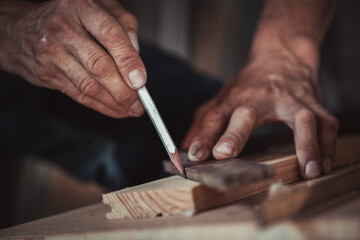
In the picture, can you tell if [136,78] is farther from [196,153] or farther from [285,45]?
[285,45]

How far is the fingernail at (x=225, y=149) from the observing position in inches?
29.3

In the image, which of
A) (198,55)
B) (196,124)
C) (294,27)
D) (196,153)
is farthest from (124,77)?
(198,55)

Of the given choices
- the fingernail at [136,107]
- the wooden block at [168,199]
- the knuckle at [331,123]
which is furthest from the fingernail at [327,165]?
the fingernail at [136,107]

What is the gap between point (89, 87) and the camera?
834 millimetres

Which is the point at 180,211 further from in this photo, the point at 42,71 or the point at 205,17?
the point at 205,17

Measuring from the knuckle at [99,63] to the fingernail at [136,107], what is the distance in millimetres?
141

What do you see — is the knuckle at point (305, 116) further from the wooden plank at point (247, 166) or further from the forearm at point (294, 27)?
the forearm at point (294, 27)

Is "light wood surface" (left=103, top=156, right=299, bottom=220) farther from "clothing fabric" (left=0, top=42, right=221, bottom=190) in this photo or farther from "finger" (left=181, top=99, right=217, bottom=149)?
"clothing fabric" (left=0, top=42, right=221, bottom=190)

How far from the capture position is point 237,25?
3.10 meters

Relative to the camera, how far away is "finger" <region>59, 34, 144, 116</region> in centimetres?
77

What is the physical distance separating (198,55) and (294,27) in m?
1.87

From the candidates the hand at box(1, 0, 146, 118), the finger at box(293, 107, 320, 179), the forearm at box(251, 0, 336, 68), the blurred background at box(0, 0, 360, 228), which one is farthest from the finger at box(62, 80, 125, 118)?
the blurred background at box(0, 0, 360, 228)

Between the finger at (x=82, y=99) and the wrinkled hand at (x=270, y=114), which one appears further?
the finger at (x=82, y=99)

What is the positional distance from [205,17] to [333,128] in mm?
2484
